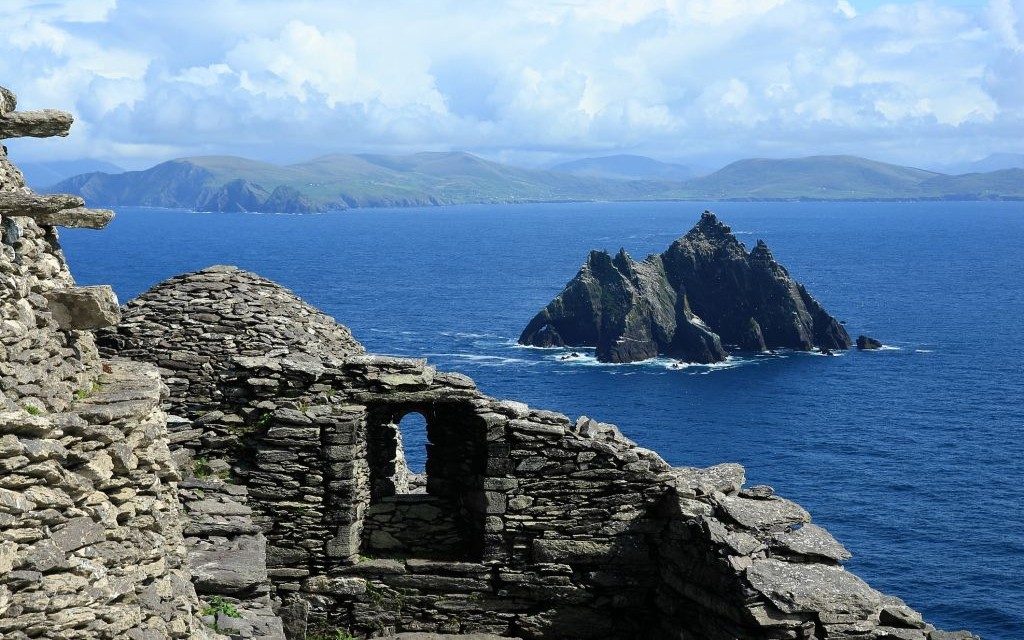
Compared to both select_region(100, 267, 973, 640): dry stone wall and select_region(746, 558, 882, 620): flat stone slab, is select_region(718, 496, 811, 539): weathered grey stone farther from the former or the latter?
select_region(746, 558, 882, 620): flat stone slab

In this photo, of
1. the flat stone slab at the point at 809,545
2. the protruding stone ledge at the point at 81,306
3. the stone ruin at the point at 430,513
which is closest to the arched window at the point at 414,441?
the stone ruin at the point at 430,513

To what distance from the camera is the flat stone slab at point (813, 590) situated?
16078 mm

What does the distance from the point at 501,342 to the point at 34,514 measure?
417ft

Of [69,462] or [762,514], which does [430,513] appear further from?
[69,462]

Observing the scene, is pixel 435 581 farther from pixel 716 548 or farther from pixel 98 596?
pixel 98 596

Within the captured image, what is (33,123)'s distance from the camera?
32.9ft

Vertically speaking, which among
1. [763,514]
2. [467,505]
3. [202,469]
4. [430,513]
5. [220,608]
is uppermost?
[202,469]

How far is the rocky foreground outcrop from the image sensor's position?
137m

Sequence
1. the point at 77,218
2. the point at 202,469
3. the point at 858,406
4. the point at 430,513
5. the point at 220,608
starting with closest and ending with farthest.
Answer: the point at 77,218
the point at 220,608
the point at 202,469
the point at 430,513
the point at 858,406

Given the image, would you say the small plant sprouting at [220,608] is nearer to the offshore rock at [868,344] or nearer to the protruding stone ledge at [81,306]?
the protruding stone ledge at [81,306]

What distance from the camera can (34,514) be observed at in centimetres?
833

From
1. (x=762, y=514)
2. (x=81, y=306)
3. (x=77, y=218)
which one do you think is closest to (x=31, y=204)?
(x=77, y=218)

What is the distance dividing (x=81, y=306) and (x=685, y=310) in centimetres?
13378

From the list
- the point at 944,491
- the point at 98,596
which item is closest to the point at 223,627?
the point at 98,596
